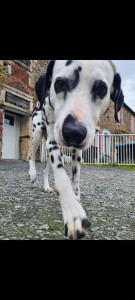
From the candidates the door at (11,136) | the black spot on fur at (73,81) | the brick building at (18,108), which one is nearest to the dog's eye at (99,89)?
the black spot on fur at (73,81)

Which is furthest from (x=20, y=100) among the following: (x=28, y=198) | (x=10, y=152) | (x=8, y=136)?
(x=28, y=198)

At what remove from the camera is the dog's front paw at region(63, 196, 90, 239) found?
1320 mm

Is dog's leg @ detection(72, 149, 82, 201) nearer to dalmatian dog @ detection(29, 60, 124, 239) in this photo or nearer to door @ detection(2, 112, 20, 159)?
dalmatian dog @ detection(29, 60, 124, 239)

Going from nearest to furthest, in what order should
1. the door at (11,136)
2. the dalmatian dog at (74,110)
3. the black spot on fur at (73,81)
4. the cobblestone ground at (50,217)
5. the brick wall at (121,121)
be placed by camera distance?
the dalmatian dog at (74,110), the black spot on fur at (73,81), the cobblestone ground at (50,217), the door at (11,136), the brick wall at (121,121)

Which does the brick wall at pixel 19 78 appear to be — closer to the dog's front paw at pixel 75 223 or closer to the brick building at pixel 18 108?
the brick building at pixel 18 108

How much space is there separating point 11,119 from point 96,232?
36.5ft

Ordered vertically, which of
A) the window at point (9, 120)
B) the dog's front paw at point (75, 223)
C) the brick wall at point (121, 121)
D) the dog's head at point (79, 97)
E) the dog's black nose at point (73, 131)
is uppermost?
the brick wall at point (121, 121)

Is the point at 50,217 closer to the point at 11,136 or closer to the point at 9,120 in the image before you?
the point at 11,136

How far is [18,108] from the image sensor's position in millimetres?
11453

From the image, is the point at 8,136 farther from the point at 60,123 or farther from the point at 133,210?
the point at 60,123

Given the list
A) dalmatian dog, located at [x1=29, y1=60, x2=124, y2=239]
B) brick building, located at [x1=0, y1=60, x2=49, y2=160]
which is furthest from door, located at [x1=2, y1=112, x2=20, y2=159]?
dalmatian dog, located at [x1=29, y1=60, x2=124, y2=239]

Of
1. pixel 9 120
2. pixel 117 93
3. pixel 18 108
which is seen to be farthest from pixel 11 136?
pixel 117 93

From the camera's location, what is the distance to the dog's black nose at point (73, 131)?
59.0 inches

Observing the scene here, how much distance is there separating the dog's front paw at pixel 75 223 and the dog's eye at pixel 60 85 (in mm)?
940
